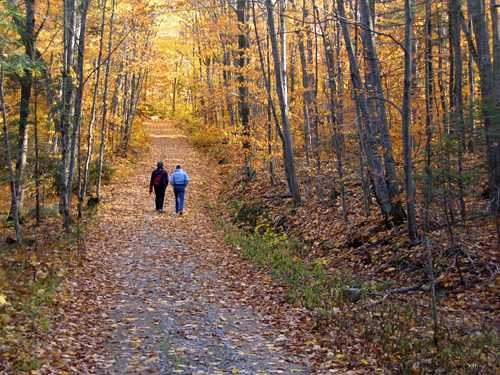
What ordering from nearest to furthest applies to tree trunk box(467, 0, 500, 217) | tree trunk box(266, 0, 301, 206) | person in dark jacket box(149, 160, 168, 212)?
tree trunk box(467, 0, 500, 217) → tree trunk box(266, 0, 301, 206) → person in dark jacket box(149, 160, 168, 212)

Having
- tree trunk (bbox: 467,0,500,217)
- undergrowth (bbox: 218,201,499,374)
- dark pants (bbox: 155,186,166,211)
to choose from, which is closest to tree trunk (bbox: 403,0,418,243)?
tree trunk (bbox: 467,0,500,217)

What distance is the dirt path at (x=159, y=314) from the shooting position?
6316 millimetres

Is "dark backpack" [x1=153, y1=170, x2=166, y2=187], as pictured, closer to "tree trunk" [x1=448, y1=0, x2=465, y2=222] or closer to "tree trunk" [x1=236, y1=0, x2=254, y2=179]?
"tree trunk" [x1=236, y1=0, x2=254, y2=179]

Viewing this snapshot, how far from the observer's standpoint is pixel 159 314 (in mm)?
8102

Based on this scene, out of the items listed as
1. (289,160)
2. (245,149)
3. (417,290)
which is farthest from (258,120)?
(417,290)

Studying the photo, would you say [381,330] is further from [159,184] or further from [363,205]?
[159,184]

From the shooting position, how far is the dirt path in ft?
20.7

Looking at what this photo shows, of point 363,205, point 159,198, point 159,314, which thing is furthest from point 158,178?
point 159,314

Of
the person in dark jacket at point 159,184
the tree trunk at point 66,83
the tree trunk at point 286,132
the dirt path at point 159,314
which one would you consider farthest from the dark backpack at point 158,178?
the tree trunk at point 66,83

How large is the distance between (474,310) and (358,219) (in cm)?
572

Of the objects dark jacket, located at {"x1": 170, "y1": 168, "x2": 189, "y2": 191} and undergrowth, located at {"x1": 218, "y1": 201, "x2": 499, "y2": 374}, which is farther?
dark jacket, located at {"x1": 170, "y1": 168, "x2": 189, "y2": 191}

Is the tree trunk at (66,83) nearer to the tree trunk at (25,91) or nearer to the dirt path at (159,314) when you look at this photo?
the tree trunk at (25,91)

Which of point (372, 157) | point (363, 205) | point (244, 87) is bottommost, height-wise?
point (363, 205)

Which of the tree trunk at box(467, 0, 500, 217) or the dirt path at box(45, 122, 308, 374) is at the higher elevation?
the tree trunk at box(467, 0, 500, 217)
